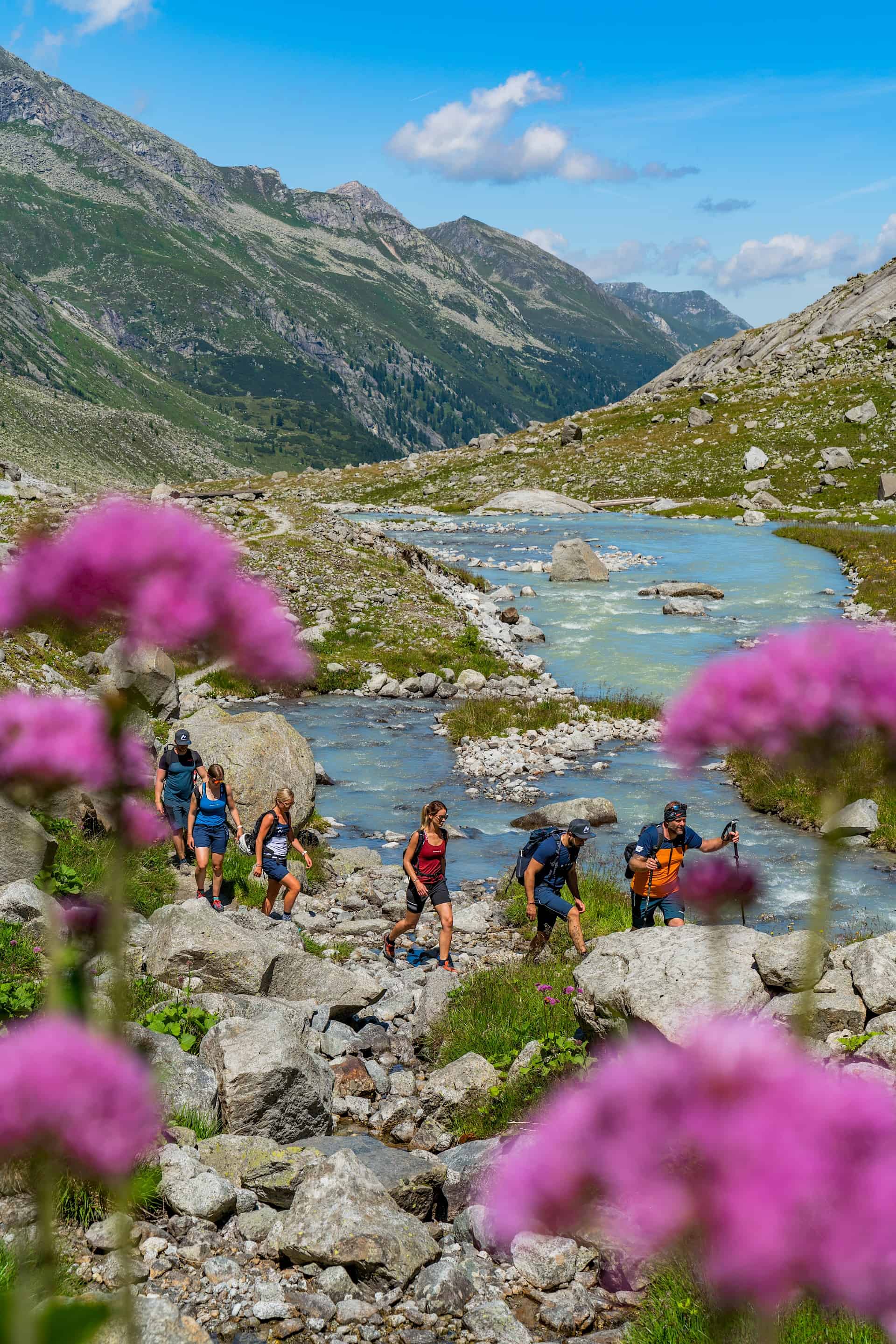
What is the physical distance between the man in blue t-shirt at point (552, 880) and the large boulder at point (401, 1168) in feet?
20.1

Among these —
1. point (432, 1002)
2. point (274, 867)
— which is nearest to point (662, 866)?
point (432, 1002)

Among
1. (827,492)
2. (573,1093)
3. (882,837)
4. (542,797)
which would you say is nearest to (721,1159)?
(573,1093)

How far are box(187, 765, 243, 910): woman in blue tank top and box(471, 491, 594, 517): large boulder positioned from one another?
77116 mm

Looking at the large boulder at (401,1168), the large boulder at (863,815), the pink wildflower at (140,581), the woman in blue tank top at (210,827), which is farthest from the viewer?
the large boulder at (863,815)

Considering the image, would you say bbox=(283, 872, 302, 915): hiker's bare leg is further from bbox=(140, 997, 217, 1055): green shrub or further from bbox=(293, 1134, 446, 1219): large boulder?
bbox=(293, 1134, 446, 1219): large boulder

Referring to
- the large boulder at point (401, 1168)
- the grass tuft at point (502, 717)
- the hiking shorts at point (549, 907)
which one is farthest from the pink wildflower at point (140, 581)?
the grass tuft at point (502, 717)

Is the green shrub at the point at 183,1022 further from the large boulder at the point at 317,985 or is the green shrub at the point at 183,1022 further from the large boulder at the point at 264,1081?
the large boulder at the point at 317,985

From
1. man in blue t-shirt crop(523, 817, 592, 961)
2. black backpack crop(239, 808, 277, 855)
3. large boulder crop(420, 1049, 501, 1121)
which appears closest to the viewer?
large boulder crop(420, 1049, 501, 1121)

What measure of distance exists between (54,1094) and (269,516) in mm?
65934

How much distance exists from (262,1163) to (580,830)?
767 centimetres

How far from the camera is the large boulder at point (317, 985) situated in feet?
43.7

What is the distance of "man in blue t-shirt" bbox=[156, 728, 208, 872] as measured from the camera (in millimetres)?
16875

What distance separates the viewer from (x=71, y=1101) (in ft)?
6.29

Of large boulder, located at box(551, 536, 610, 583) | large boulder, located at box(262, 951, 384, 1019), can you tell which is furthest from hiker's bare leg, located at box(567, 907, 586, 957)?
large boulder, located at box(551, 536, 610, 583)
